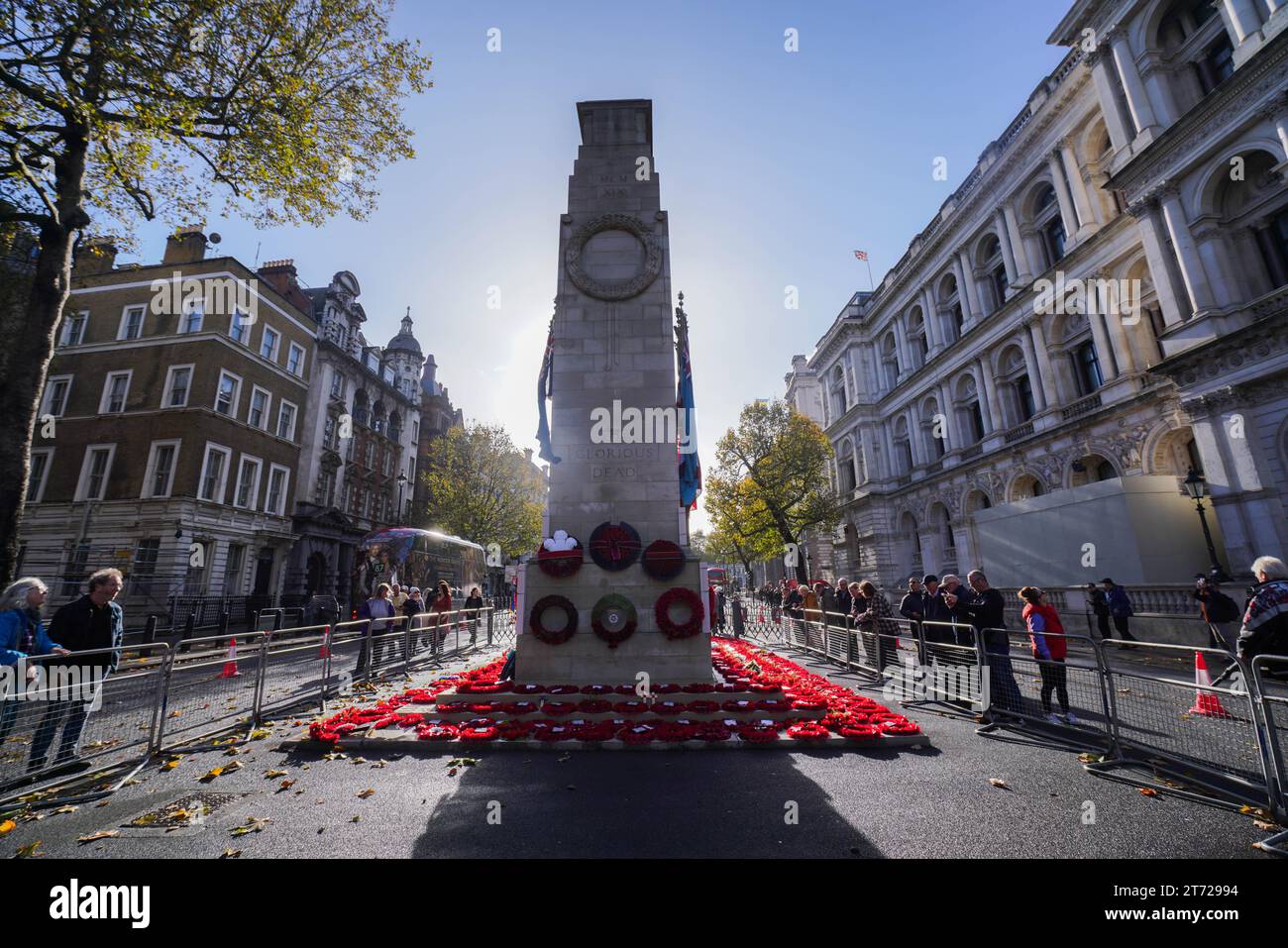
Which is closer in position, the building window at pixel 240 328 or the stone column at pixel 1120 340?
the stone column at pixel 1120 340

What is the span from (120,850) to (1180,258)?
29860 millimetres

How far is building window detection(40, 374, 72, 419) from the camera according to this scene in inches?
1049

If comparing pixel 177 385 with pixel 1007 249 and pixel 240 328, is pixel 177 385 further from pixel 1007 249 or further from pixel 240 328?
pixel 1007 249

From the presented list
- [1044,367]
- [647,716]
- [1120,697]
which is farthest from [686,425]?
[1044,367]

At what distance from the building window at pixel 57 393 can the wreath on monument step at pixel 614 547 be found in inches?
1315

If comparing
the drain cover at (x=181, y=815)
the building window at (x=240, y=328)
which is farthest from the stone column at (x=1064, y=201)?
the building window at (x=240, y=328)

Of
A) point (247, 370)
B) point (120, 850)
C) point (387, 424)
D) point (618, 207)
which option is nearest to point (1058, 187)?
point (618, 207)

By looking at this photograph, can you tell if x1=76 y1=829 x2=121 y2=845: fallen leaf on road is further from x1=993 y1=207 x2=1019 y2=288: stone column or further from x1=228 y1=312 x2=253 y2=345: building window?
x1=993 y1=207 x2=1019 y2=288: stone column

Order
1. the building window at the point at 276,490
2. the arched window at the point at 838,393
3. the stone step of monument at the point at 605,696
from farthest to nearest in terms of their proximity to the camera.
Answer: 1. the arched window at the point at 838,393
2. the building window at the point at 276,490
3. the stone step of monument at the point at 605,696

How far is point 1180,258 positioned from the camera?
19.0m

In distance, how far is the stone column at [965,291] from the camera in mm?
32281

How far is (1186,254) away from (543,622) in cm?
2552

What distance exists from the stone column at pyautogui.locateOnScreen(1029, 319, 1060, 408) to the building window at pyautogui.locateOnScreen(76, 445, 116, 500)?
46.3 meters

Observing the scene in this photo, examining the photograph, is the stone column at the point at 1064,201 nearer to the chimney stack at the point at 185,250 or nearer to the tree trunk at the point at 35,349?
the tree trunk at the point at 35,349
